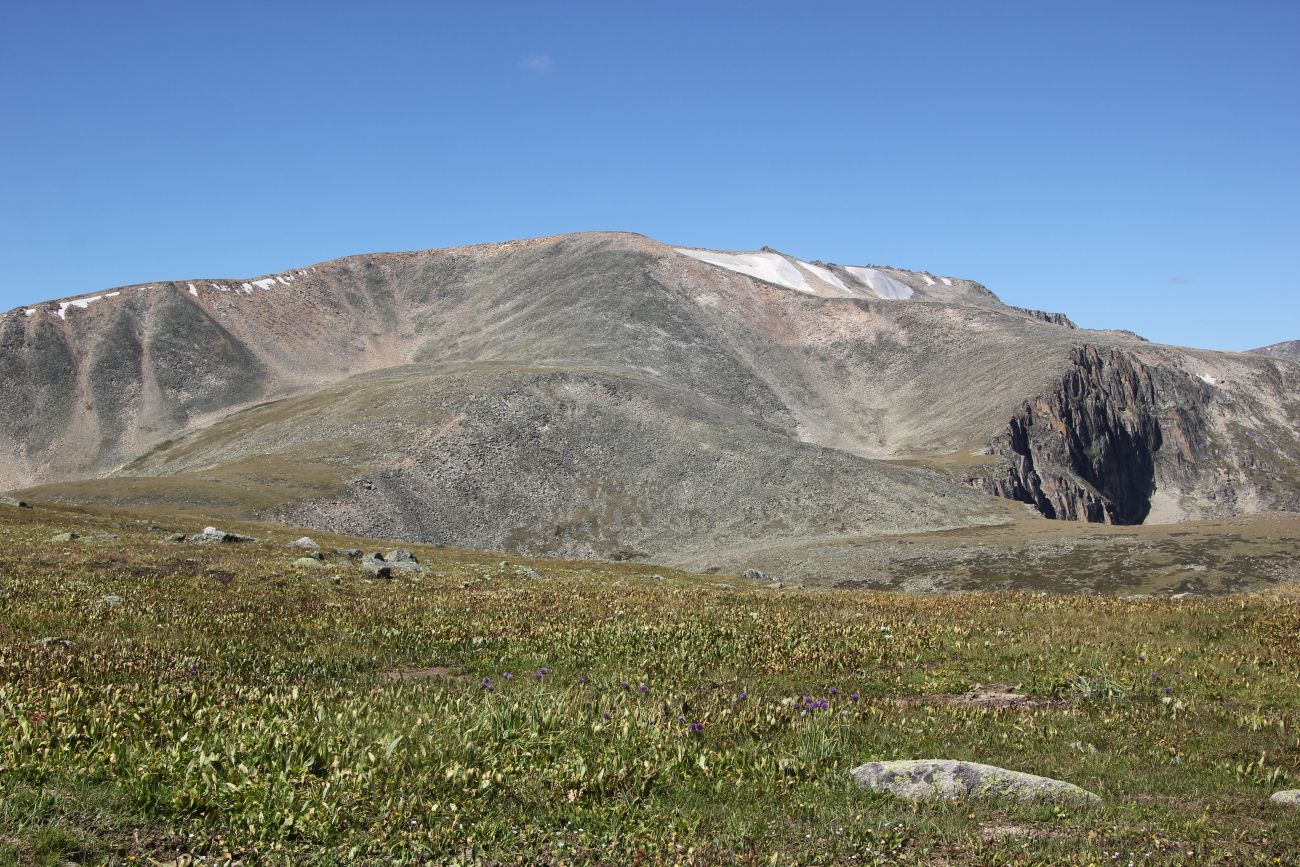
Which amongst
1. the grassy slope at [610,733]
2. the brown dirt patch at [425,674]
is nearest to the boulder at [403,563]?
the grassy slope at [610,733]

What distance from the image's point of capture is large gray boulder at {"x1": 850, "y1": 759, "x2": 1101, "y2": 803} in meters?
9.03

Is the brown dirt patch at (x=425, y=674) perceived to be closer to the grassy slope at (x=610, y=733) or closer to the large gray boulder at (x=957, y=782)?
the grassy slope at (x=610, y=733)

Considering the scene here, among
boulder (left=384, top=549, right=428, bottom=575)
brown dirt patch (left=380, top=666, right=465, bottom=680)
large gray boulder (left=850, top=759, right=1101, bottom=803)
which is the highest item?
brown dirt patch (left=380, top=666, right=465, bottom=680)

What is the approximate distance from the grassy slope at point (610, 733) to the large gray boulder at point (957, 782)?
25 centimetres

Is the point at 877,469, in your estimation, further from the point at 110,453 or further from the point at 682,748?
the point at 110,453

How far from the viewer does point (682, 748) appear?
9570mm

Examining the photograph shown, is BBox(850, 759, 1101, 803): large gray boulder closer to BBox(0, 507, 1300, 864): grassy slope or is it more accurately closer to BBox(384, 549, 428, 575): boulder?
BBox(0, 507, 1300, 864): grassy slope

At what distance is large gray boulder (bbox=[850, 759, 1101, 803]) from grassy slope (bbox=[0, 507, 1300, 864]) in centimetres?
25

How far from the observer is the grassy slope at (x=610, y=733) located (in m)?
7.55

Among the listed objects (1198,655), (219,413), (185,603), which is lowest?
(1198,655)

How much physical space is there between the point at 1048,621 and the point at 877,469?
11830cm

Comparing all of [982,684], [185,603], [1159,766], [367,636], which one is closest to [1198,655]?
[982,684]

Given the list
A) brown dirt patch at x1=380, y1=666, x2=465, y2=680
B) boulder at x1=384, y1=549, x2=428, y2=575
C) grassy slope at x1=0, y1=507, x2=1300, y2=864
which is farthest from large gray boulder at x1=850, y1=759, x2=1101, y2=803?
boulder at x1=384, y1=549, x2=428, y2=575

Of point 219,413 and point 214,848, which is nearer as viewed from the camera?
point 214,848
